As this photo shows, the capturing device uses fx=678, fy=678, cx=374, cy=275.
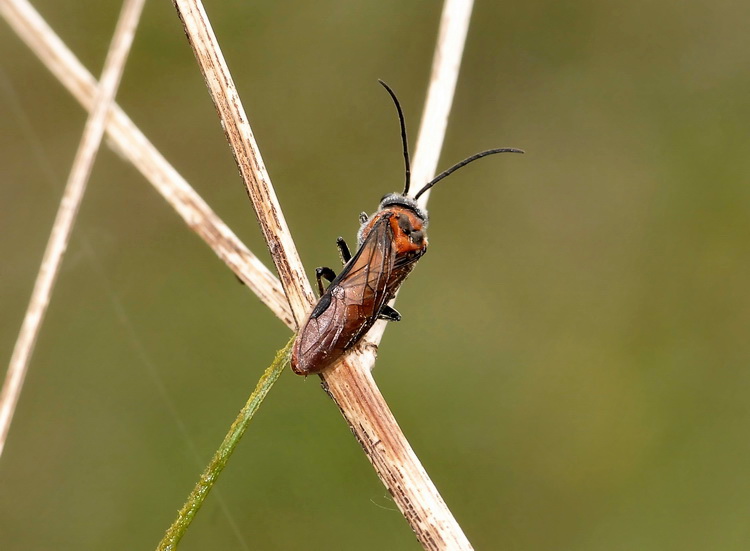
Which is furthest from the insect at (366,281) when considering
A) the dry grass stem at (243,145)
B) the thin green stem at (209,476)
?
the thin green stem at (209,476)

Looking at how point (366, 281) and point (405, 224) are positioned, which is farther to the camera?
point (405, 224)

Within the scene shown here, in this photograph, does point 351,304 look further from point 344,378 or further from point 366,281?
point 344,378

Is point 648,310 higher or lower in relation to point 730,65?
lower

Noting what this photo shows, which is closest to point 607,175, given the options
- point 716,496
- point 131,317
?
point 716,496

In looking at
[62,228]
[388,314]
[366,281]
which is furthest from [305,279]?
[62,228]

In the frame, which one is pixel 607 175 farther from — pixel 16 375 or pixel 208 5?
pixel 16 375

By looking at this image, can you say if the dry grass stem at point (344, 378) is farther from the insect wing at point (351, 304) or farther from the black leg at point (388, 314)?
the black leg at point (388, 314)

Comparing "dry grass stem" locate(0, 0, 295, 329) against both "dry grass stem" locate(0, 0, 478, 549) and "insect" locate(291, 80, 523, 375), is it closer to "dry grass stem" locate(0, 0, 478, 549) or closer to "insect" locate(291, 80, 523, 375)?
"dry grass stem" locate(0, 0, 478, 549)
